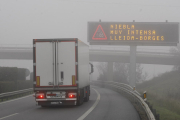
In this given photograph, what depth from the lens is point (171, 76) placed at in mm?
54188

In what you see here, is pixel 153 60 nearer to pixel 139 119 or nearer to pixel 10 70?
pixel 10 70

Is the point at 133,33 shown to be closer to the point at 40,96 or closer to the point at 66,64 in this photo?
the point at 66,64

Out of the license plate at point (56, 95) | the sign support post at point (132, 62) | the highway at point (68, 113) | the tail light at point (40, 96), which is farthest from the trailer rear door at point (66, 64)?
the sign support post at point (132, 62)

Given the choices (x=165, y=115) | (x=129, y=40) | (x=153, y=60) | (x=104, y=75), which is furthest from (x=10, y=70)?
(x=104, y=75)

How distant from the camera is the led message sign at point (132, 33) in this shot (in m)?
32.3

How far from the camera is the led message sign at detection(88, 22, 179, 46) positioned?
1272 inches

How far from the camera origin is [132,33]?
32469 mm

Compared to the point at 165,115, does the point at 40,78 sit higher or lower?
higher

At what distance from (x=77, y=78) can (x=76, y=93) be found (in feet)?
2.61

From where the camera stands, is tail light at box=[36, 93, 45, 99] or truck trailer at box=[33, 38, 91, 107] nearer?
truck trailer at box=[33, 38, 91, 107]

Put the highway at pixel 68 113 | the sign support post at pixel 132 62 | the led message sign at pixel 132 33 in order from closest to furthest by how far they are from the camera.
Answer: the highway at pixel 68 113, the led message sign at pixel 132 33, the sign support post at pixel 132 62

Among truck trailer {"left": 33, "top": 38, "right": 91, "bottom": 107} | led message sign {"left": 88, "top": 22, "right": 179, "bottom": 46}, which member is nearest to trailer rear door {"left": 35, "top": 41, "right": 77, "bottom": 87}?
truck trailer {"left": 33, "top": 38, "right": 91, "bottom": 107}

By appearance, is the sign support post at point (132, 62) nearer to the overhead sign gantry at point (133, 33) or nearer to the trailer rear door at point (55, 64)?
the overhead sign gantry at point (133, 33)

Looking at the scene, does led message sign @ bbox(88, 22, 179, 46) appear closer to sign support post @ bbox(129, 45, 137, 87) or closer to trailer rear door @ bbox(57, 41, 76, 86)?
sign support post @ bbox(129, 45, 137, 87)
